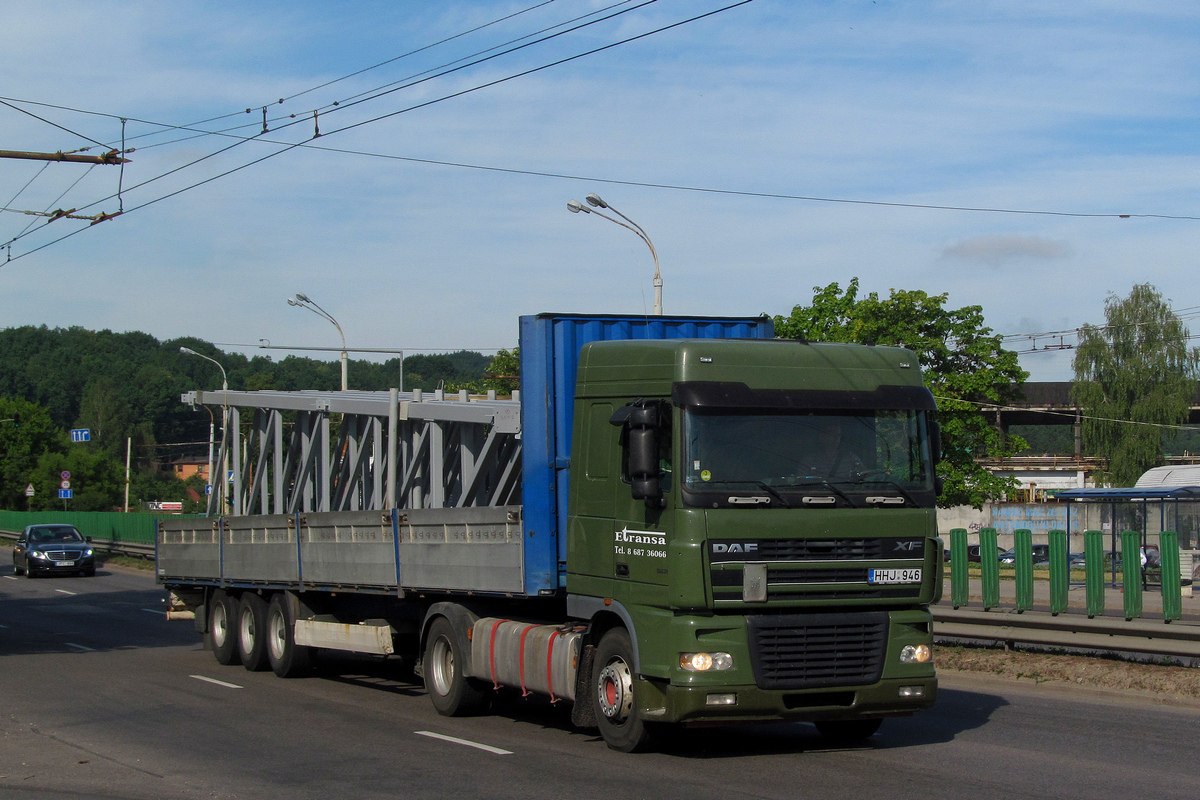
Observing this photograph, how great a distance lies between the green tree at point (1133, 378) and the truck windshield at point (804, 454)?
211ft

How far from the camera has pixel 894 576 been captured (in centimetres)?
926

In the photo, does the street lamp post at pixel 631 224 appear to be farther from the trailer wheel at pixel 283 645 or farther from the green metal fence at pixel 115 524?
the green metal fence at pixel 115 524

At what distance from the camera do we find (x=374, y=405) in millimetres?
15734

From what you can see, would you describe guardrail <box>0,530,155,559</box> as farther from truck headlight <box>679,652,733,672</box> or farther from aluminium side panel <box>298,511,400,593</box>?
truck headlight <box>679,652,733,672</box>

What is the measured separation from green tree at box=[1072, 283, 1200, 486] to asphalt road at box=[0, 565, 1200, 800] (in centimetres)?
5930

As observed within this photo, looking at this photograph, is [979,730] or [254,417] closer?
[979,730]

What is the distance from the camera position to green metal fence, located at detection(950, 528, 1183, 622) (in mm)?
14320

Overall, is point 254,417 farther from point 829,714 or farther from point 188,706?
point 829,714

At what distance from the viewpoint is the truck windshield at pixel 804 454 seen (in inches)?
351

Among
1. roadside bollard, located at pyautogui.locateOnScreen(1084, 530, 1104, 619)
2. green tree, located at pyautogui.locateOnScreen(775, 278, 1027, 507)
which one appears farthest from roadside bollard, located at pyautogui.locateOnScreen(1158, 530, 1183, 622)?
green tree, located at pyautogui.locateOnScreen(775, 278, 1027, 507)

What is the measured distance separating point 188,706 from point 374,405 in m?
4.37

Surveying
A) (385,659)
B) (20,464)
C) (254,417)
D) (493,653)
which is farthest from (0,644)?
(20,464)

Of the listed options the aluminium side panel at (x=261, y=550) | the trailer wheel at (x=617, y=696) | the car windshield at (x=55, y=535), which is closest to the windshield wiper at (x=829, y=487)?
the trailer wheel at (x=617, y=696)

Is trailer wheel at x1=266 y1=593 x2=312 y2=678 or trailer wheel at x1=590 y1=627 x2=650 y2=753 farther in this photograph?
trailer wheel at x1=266 y1=593 x2=312 y2=678
